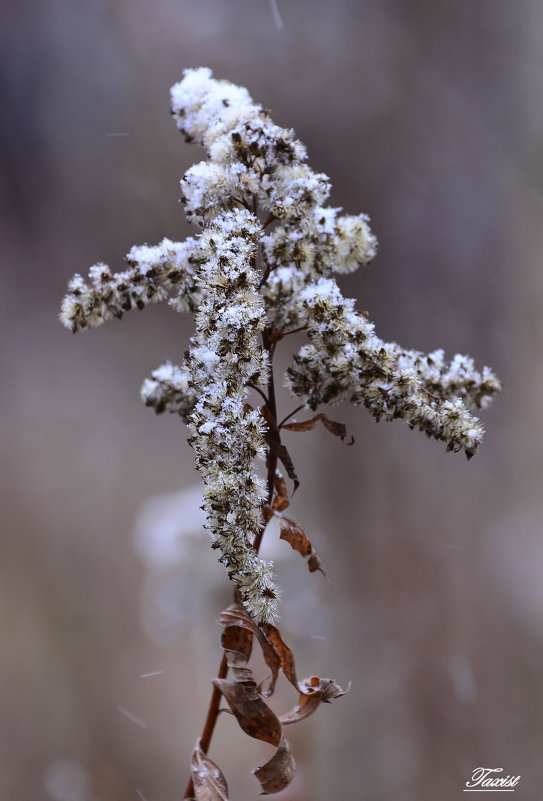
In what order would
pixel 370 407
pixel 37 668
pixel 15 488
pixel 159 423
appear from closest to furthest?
pixel 370 407 → pixel 37 668 → pixel 15 488 → pixel 159 423

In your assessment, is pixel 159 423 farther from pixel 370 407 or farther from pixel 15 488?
pixel 370 407

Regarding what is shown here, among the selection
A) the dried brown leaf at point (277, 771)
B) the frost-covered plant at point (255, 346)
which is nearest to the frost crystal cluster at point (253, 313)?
the frost-covered plant at point (255, 346)

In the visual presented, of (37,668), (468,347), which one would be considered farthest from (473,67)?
(37,668)

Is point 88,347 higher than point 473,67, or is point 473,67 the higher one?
point 473,67

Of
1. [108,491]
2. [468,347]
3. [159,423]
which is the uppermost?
[468,347]

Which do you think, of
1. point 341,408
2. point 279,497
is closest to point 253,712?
point 279,497

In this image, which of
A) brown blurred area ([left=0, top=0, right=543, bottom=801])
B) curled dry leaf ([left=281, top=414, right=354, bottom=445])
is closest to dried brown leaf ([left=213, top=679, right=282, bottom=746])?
curled dry leaf ([left=281, top=414, right=354, bottom=445])

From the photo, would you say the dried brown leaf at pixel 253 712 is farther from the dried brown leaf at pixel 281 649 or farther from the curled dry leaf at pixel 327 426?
the curled dry leaf at pixel 327 426

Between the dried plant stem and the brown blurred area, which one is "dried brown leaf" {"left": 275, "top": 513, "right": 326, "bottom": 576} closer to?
the dried plant stem
